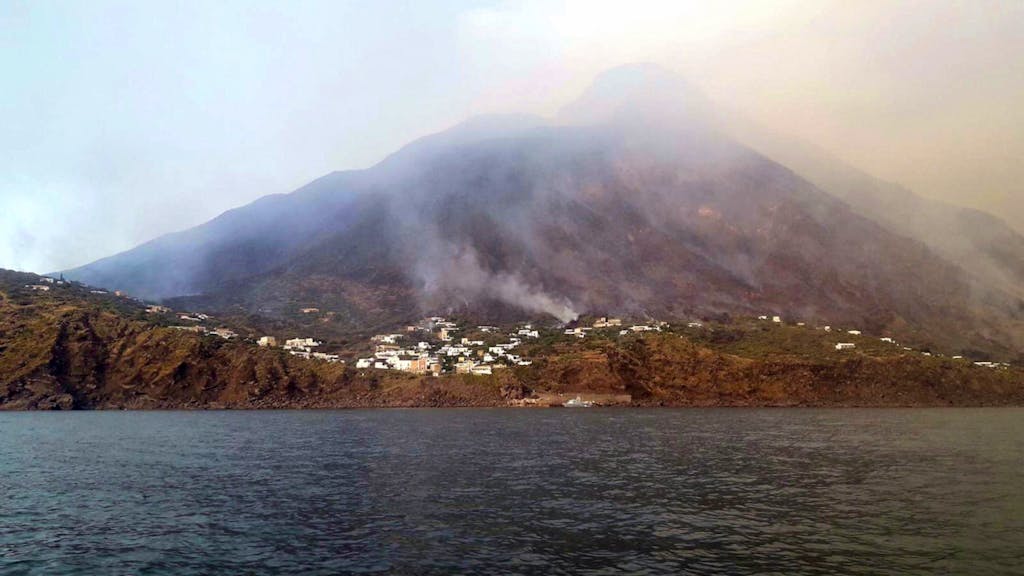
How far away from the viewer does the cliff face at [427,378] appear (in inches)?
5655

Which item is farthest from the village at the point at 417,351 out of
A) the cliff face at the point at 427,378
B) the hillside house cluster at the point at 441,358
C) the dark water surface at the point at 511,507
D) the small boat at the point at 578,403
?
the dark water surface at the point at 511,507

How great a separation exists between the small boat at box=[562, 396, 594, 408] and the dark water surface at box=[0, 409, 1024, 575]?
85614mm

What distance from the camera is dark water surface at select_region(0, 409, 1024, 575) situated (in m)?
24.8

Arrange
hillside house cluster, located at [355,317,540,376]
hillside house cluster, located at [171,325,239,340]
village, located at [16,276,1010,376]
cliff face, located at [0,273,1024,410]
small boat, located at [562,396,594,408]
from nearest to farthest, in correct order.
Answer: cliff face, located at [0,273,1024,410] < small boat, located at [562,396,594,408] < hillside house cluster, located at [171,325,239,340] < hillside house cluster, located at [355,317,540,376] < village, located at [16,276,1010,376]

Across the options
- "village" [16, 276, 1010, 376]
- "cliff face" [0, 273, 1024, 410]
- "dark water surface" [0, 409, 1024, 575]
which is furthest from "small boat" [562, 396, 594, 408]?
"dark water surface" [0, 409, 1024, 575]

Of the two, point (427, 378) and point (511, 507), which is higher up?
point (427, 378)

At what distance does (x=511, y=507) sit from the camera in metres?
34.5

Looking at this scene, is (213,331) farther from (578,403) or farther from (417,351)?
(578,403)

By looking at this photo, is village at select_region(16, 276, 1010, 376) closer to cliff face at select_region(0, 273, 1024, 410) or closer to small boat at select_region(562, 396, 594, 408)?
cliff face at select_region(0, 273, 1024, 410)

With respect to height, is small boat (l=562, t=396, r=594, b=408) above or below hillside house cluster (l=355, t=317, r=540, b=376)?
below

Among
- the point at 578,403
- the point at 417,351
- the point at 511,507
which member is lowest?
the point at 578,403

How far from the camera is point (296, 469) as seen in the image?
49.5 m

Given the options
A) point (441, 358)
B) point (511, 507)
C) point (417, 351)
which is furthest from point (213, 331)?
point (511, 507)

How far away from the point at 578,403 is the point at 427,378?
125 feet
